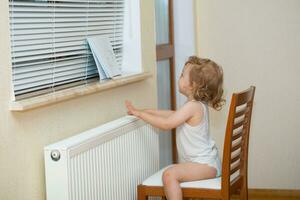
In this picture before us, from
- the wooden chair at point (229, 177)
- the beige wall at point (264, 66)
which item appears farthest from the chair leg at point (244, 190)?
the beige wall at point (264, 66)

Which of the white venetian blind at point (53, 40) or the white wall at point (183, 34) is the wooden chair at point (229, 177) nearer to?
the white venetian blind at point (53, 40)

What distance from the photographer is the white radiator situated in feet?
7.65

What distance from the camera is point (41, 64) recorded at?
2512 millimetres

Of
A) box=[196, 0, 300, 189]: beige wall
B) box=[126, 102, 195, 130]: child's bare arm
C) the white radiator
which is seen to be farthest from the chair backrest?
box=[196, 0, 300, 189]: beige wall

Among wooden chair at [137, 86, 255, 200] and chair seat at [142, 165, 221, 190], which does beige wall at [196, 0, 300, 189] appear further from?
chair seat at [142, 165, 221, 190]

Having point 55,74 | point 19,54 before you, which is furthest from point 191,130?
point 19,54

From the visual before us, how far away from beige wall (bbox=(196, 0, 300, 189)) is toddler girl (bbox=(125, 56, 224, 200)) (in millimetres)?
1360

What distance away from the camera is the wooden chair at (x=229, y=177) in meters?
2.74

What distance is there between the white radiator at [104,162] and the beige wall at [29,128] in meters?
0.06

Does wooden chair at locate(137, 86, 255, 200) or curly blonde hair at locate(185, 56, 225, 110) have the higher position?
curly blonde hair at locate(185, 56, 225, 110)

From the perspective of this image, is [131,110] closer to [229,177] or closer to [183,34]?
[229,177]

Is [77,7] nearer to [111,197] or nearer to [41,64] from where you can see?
[41,64]

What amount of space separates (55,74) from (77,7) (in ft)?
1.38

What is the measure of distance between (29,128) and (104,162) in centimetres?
47
